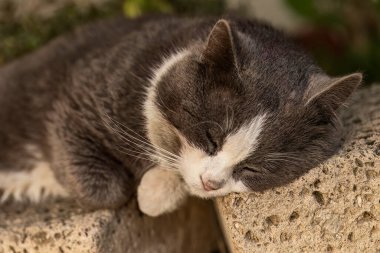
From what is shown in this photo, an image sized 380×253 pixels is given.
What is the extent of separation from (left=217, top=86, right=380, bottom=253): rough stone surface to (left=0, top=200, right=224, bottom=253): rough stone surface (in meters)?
0.42

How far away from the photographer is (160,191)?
5.93 feet

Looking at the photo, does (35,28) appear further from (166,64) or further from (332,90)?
(332,90)

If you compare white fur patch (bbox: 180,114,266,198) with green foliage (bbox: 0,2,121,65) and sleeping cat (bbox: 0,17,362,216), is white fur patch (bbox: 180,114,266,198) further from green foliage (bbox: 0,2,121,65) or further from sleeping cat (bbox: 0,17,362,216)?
green foliage (bbox: 0,2,121,65)

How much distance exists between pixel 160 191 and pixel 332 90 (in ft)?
2.07

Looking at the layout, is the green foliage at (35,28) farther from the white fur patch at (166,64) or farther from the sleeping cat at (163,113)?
the white fur patch at (166,64)

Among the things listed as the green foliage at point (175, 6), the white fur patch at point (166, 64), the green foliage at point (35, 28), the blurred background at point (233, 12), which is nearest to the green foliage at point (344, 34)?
the blurred background at point (233, 12)

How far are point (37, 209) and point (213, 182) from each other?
2.75 feet

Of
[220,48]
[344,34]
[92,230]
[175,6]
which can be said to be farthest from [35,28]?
[344,34]

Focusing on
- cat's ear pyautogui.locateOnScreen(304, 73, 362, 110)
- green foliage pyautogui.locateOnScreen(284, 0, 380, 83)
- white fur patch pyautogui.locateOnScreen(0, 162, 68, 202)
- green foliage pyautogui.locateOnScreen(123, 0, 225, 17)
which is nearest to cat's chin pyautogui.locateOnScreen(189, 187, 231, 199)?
cat's ear pyautogui.locateOnScreen(304, 73, 362, 110)

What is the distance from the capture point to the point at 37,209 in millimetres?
2047

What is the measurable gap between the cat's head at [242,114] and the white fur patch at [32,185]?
2.18 feet

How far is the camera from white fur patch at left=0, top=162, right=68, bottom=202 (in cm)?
214

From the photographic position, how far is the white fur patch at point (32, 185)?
214 centimetres

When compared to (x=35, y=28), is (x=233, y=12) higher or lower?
higher
